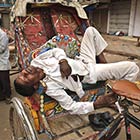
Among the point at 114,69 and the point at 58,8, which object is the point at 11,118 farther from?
the point at 58,8

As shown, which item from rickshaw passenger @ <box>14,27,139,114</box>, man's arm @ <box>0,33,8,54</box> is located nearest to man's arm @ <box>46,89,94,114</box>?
rickshaw passenger @ <box>14,27,139,114</box>

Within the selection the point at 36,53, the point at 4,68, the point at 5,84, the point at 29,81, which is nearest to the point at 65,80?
the point at 29,81

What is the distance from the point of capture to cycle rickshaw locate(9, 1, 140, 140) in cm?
168

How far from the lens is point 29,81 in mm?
1771

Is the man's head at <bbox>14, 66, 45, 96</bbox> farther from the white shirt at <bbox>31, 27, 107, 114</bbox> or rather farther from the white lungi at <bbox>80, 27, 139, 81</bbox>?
the white lungi at <bbox>80, 27, 139, 81</bbox>

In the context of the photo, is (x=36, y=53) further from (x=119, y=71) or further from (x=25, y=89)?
(x=119, y=71)

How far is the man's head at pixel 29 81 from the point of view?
1.76 m

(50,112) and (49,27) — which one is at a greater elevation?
(49,27)

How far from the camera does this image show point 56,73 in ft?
6.23

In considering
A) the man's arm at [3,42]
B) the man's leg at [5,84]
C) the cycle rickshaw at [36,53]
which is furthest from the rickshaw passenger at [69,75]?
the man's leg at [5,84]

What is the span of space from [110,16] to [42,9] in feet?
35.5

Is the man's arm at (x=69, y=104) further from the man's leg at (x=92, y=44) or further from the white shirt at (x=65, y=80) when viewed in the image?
the man's leg at (x=92, y=44)

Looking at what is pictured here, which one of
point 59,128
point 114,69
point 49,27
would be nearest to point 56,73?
point 59,128

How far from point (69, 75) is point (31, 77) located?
1.14 feet
